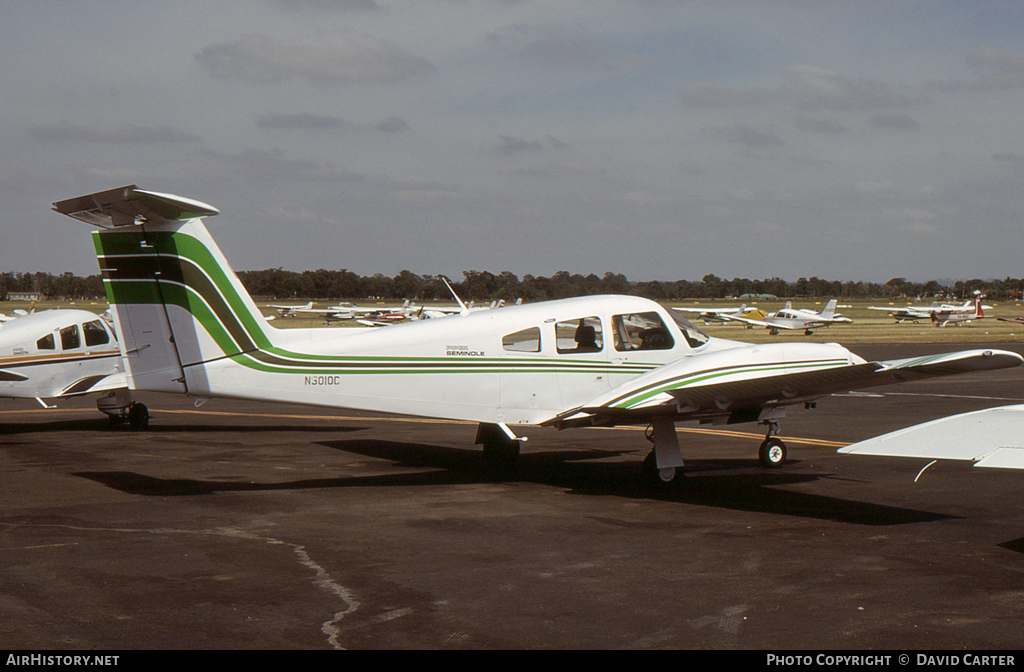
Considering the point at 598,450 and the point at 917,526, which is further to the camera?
the point at 598,450

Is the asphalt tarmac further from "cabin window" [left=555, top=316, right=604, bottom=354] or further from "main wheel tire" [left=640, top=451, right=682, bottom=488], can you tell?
"cabin window" [left=555, top=316, right=604, bottom=354]

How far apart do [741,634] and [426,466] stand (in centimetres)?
880

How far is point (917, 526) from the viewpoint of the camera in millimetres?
9836

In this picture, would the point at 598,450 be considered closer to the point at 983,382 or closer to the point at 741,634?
the point at 741,634

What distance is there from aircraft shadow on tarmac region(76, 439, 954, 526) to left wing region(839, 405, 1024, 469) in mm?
3056

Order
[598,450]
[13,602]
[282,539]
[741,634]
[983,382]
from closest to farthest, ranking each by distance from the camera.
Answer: [741,634] < [13,602] < [282,539] < [598,450] < [983,382]

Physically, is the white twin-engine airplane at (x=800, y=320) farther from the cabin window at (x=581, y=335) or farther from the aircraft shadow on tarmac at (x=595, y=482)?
the cabin window at (x=581, y=335)

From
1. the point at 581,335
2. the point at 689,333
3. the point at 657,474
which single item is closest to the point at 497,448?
the point at 581,335

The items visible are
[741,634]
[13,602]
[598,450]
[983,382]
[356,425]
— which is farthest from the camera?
[983,382]

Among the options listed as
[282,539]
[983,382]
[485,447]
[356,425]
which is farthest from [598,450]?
A: [983,382]

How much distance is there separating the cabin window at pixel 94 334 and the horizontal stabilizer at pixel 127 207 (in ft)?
28.5

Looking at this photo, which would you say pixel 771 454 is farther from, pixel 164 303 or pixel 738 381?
pixel 164 303

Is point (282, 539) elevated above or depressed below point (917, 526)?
above

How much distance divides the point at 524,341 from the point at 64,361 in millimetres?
11358
